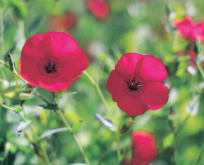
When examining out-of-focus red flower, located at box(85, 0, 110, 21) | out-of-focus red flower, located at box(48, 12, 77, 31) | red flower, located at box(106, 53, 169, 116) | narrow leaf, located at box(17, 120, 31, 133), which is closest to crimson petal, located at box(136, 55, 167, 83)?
red flower, located at box(106, 53, 169, 116)

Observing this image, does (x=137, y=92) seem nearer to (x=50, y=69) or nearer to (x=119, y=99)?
(x=119, y=99)

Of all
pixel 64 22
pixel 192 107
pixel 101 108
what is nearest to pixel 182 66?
pixel 192 107

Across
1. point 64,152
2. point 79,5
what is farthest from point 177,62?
point 79,5

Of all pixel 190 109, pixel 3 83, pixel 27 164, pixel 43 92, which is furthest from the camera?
pixel 43 92

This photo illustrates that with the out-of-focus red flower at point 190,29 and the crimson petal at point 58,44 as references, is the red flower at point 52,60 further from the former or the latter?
the out-of-focus red flower at point 190,29

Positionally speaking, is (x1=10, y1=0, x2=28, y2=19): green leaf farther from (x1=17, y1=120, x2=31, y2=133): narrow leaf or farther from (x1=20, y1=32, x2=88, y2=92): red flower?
(x1=17, y1=120, x2=31, y2=133): narrow leaf

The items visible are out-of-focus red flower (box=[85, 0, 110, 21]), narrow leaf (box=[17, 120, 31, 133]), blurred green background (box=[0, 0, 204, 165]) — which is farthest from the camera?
out-of-focus red flower (box=[85, 0, 110, 21])
